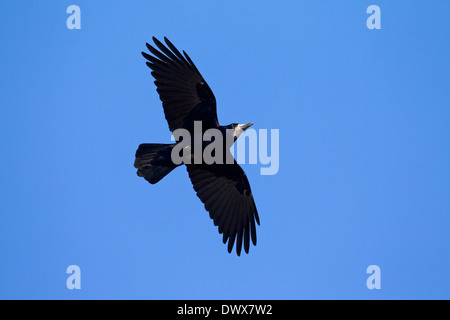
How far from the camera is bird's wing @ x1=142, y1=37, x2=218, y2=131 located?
30.4ft

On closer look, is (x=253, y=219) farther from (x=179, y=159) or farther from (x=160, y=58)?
(x=160, y=58)

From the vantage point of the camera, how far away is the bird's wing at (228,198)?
9781 millimetres

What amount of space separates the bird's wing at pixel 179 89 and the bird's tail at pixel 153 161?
1.16ft

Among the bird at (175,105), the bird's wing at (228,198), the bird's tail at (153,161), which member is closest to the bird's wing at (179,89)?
the bird at (175,105)

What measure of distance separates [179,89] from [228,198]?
186 cm

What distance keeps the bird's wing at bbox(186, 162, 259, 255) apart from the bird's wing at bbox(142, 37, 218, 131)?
878 mm

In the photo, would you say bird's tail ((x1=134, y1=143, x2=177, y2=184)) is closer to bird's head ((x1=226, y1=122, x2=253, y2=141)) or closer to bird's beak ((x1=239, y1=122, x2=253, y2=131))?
bird's head ((x1=226, y1=122, x2=253, y2=141))

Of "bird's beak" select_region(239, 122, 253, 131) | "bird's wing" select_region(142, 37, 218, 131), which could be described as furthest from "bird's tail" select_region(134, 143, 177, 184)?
"bird's beak" select_region(239, 122, 253, 131)

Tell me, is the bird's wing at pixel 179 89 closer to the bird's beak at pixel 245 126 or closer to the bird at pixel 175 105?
the bird at pixel 175 105
